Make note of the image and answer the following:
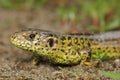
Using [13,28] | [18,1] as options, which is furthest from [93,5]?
[18,1]

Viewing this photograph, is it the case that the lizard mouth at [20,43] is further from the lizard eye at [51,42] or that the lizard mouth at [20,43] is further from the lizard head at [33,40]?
the lizard eye at [51,42]

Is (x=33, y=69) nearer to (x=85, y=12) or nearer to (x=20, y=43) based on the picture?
(x=20, y=43)

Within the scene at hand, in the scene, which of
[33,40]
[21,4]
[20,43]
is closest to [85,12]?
[21,4]

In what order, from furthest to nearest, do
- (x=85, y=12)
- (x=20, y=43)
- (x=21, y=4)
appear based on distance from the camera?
(x=21, y=4), (x=85, y=12), (x=20, y=43)

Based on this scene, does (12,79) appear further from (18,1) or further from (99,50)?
(18,1)

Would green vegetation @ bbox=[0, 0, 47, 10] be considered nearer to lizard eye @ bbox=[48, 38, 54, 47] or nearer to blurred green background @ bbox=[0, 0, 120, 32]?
blurred green background @ bbox=[0, 0, 120, 32]

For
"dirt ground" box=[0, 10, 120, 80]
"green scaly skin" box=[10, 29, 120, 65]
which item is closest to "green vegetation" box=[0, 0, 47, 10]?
"dirt ground" box=[0, 10, 120, 80]
